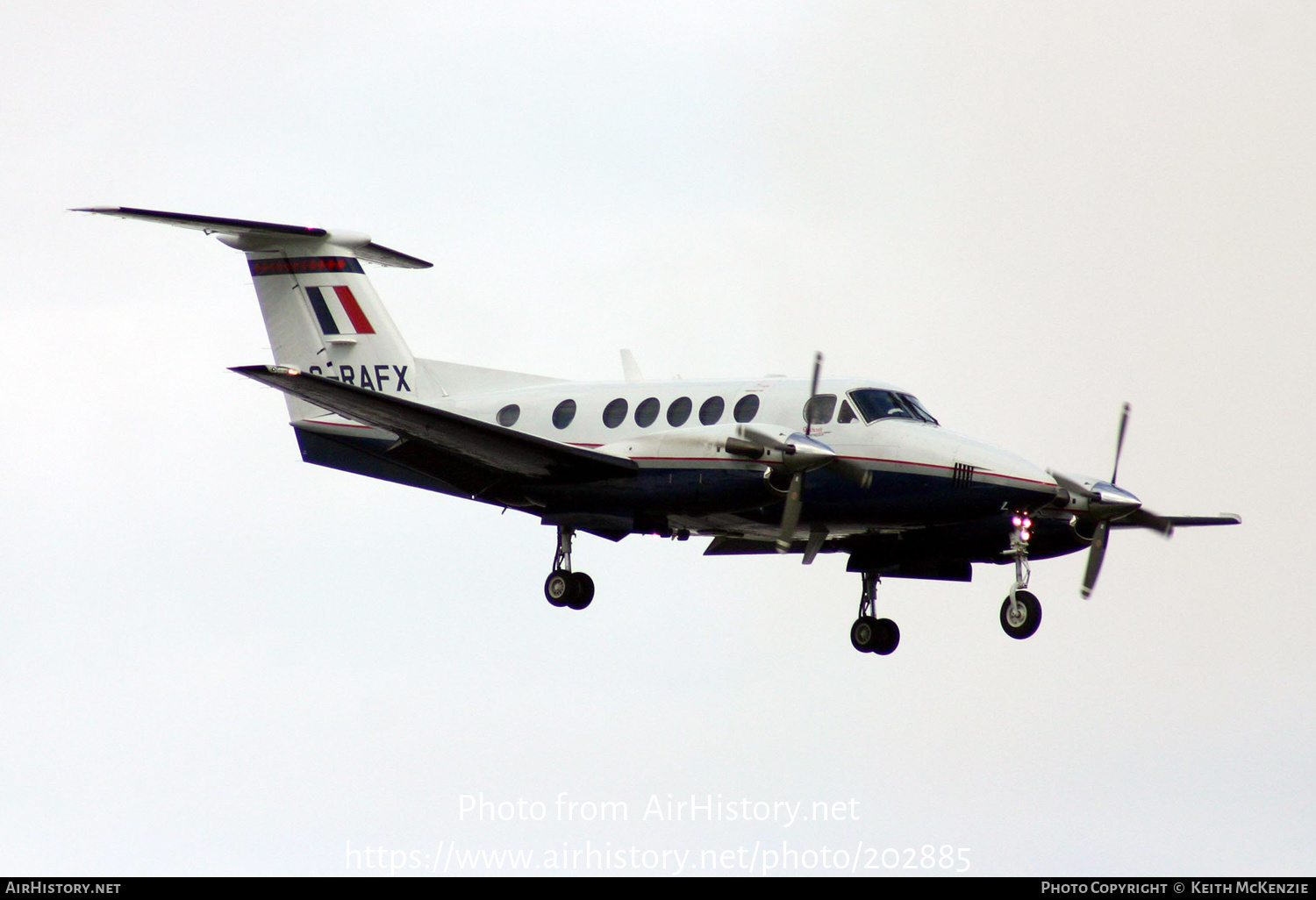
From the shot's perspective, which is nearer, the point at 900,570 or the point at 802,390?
the point at 802,390

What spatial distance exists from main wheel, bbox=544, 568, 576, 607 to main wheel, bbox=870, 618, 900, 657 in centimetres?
476

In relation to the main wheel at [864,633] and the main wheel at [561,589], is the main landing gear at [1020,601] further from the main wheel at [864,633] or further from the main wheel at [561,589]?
the main wheel at [561,589]

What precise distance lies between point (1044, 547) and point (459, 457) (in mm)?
8482

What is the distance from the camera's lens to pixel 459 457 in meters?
22.3

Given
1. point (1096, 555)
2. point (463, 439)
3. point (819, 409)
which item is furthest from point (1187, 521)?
point (463, 439)

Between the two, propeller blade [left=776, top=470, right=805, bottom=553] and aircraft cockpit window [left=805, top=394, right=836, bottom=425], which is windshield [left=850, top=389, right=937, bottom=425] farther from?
propeller blade [left=776, top=470, right=805, bottom=553]

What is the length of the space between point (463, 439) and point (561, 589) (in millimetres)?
2812

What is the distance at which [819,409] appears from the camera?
70.3ft

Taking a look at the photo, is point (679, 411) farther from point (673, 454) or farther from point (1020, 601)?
point (1020, 601)

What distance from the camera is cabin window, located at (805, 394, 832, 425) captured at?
21.4 m

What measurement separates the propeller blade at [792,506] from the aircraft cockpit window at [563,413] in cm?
401

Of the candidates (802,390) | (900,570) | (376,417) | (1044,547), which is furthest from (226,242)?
(1044,547)
